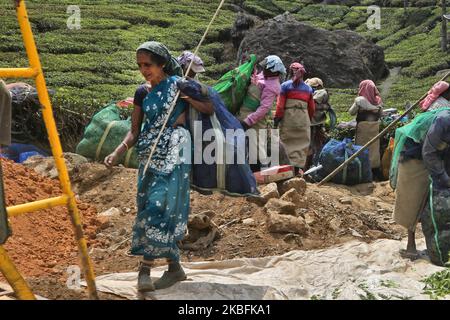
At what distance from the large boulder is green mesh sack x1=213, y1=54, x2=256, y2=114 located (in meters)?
14.6

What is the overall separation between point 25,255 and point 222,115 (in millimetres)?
1924

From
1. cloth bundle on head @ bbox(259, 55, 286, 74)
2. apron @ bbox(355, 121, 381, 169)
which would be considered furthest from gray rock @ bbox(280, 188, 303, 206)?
apron @ bbox(355, 121, 381, 169)

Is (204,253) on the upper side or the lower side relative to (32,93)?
lower

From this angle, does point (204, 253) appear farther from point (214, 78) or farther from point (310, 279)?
point (214, 78)

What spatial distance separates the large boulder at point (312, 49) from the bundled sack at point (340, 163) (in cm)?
1358

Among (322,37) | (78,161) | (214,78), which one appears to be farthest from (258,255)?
(322,37)

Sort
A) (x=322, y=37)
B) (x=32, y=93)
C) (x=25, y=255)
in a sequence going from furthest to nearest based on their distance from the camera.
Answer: (x=322, y=37) < (x=32, y=93) < (x=25, y=255)

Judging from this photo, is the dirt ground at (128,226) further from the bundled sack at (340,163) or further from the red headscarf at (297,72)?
the red headscarf at (297,72)

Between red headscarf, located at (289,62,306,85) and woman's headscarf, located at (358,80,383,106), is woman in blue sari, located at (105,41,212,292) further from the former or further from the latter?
woman's headscarf, located at (358,80,383,106)

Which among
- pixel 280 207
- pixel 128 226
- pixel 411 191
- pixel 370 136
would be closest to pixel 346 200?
pixel 280 207

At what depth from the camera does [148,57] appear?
443 cm

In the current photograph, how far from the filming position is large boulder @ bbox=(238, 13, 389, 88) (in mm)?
22484

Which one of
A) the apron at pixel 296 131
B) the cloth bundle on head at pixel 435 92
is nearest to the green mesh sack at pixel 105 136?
the apron at pixel 296 131

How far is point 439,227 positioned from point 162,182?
2100 millimetres
